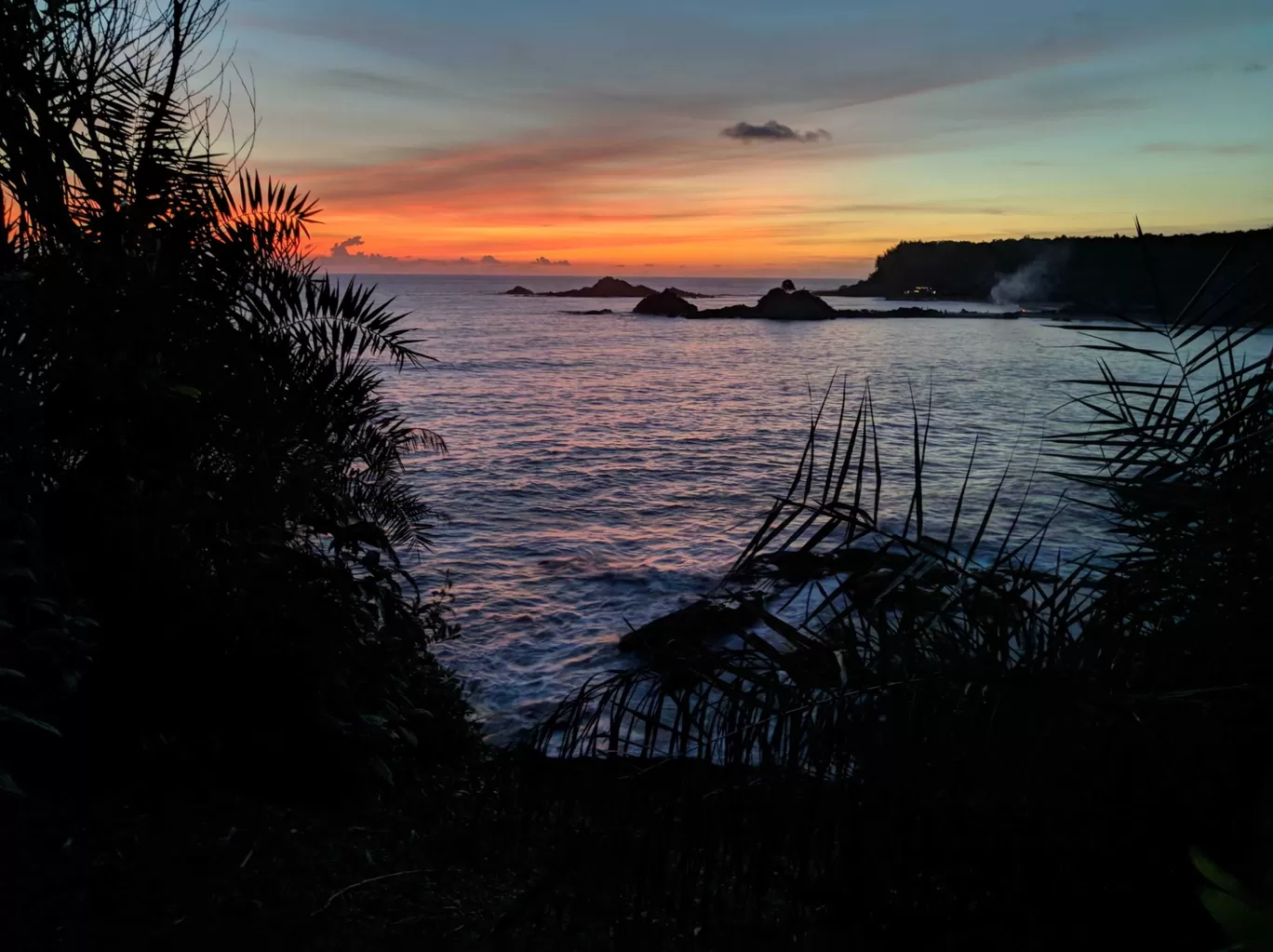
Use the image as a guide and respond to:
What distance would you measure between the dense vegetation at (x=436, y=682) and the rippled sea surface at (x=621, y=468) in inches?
25.4

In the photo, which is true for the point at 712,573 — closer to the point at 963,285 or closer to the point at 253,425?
the point at 253,425

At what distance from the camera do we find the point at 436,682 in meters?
7.19

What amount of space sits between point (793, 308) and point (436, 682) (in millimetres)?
89277

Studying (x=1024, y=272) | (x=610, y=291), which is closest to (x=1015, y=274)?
(x=1024, y=272)

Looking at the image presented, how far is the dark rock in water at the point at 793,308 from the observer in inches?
3583

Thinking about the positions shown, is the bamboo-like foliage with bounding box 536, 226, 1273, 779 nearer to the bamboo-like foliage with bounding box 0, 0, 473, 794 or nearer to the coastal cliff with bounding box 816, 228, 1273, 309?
the bamboo-like foliage with bounding box 0, 0, 473, 794

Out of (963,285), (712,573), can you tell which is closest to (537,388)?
(712,573)

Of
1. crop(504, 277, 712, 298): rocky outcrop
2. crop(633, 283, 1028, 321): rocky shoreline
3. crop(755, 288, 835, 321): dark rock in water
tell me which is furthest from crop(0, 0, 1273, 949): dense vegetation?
crop(504, 277, 712, 298): rocky outcrop

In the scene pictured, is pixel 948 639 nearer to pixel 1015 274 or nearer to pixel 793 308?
pixel 793 308

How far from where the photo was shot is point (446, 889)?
416 centimetres

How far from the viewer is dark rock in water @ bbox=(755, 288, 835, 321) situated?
91.0 metres

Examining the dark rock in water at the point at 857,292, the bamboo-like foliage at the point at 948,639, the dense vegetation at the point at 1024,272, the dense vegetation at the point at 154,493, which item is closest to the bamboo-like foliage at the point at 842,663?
the bamboo-like foliage at the point at 948,639

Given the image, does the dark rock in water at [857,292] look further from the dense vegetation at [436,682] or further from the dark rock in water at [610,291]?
the dense vegetation at [436,682]

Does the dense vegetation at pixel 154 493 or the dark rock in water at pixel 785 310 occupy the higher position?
the dark rock in water at pixel 785 310
